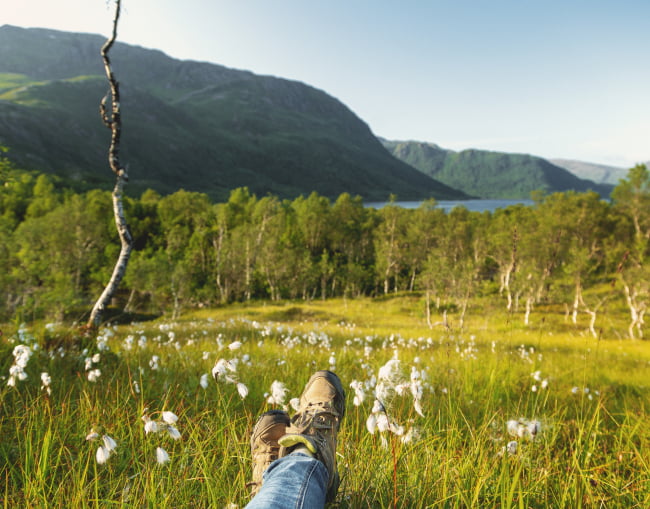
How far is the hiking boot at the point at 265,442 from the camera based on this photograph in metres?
2.11

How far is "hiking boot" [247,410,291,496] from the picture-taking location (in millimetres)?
2113

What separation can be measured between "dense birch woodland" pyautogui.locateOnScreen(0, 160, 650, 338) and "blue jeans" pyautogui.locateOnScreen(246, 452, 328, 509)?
3553 centimetres

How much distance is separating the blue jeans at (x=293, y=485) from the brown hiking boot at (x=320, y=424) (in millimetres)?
80

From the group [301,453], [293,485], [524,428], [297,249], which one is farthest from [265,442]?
[297,249]

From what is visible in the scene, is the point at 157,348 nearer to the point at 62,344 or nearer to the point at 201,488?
the point at 62,344

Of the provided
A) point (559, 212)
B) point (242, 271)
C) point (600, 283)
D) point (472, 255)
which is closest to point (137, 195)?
point (242, 271)

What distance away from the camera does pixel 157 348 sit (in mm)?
6137

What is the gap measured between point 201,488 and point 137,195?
14237 centimetres

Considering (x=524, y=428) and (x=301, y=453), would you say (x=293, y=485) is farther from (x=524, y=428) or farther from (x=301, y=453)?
(x=524, y=428)

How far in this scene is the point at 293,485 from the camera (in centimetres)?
173

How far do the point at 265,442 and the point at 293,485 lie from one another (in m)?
0.55

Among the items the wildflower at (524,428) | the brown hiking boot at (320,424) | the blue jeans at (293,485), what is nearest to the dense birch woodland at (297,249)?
the wildflower at (524,428)

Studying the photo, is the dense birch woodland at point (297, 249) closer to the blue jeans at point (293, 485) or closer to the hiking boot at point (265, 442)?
the hiking boot at point (265, 442)

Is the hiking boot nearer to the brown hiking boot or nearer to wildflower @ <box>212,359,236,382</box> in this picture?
the brown hiking boot
